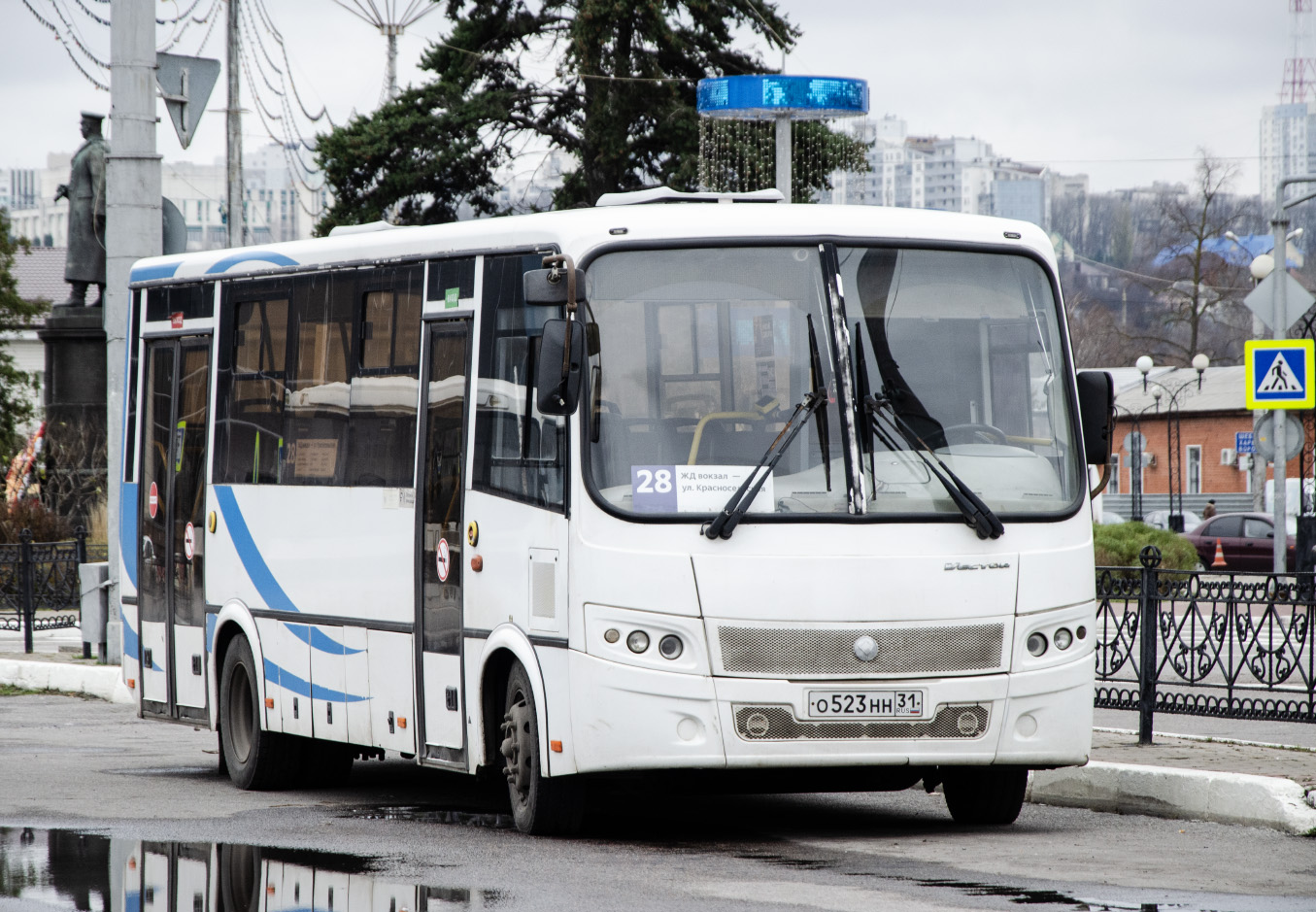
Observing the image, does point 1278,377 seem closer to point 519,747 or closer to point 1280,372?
point 1280,372

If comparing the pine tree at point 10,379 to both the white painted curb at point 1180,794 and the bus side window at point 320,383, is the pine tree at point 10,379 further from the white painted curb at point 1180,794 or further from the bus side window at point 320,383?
the white painted curb at point 1180,794

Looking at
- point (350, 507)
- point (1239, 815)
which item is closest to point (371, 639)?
point (350, 507)

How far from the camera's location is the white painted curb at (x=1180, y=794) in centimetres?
975

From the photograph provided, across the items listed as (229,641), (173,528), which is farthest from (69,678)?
(229,641)

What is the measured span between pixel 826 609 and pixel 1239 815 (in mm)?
2501

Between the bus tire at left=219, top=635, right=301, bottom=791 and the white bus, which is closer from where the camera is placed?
the white bus

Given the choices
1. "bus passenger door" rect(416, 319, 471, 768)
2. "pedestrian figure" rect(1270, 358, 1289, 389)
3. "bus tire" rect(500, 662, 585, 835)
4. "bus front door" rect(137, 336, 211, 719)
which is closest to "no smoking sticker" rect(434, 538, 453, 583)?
"bus passenger door" rect(416, 319, 471, 768)

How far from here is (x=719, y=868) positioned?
8.38 m

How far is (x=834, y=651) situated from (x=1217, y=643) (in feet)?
15.9

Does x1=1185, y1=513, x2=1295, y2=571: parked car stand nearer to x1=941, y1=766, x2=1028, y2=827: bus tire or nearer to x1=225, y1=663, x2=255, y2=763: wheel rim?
x1=225, y1=663, x2=255, y2=763: wheel rim

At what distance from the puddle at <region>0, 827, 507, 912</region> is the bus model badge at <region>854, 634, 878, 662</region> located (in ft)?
6.76

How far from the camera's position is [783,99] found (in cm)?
3025

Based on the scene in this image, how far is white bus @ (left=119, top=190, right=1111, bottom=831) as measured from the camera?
8945mm

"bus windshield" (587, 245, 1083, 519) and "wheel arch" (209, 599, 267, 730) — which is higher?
"bus windshield" (587, 245, 1083, 519)
